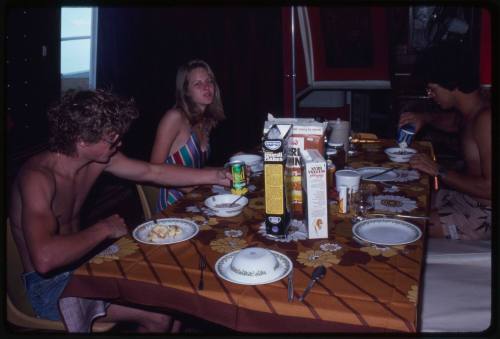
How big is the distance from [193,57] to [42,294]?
253 cm

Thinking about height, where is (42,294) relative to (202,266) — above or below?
below

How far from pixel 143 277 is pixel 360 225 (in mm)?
771

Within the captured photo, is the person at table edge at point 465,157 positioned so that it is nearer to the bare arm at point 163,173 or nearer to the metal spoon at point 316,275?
the bare arm at point 163,173

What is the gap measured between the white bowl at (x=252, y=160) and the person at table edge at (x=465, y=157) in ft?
2.60

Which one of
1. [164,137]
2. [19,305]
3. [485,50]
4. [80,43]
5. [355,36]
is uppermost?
[355,36]

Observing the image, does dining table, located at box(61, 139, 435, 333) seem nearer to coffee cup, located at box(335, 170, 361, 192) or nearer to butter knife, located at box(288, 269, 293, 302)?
butter knife, located at box(288, 269, 293, 302)

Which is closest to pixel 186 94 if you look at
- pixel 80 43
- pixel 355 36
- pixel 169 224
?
pixel 80 43

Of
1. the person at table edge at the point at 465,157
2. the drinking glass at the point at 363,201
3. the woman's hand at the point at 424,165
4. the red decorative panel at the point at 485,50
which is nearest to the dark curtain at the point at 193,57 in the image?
the drinking glass at the point at 363,201

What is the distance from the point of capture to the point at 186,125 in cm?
276

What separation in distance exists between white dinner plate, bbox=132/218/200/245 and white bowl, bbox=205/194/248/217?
0.14 meters

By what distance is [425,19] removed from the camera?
6082 millimetres

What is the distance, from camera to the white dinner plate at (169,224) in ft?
5.06

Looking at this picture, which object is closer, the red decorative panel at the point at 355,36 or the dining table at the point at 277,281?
the dining table at the point at 277,281

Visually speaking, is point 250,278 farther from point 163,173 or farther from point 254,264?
point 163,173
